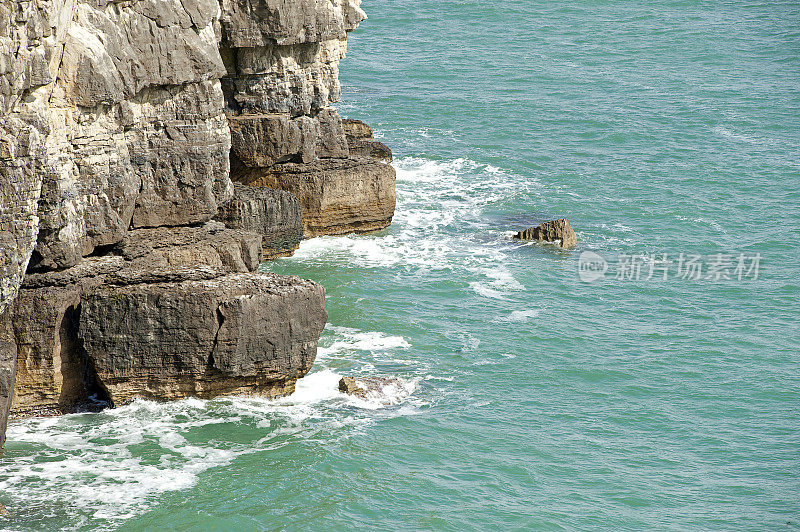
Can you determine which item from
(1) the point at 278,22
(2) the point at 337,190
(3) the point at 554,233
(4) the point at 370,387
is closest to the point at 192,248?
(4) the point at 370,387

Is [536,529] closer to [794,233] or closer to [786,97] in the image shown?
[794,233]

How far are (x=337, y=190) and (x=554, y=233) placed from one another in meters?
7.53

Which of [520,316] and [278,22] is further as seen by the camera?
[278,22]

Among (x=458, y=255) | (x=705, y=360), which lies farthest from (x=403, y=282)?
(x=705, y=360)

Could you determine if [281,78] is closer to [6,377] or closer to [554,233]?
[554,233]

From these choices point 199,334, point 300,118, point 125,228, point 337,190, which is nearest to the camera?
point 199,334

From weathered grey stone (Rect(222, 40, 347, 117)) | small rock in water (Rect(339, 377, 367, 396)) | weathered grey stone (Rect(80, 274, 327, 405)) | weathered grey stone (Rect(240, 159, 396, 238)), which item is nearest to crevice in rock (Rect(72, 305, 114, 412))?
weathered grey stone (Rect(80, 274, 327, 405))

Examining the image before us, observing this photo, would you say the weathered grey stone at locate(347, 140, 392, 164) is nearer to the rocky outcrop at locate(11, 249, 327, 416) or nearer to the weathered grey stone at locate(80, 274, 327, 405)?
the weathered grey stone at locate(80, 274, 327, 405)

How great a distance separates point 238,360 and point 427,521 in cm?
582

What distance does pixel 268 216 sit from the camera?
33875mm

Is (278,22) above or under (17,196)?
above

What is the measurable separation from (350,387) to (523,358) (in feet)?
18.1

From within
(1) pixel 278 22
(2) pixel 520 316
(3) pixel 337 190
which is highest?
(1) pixel 278 22

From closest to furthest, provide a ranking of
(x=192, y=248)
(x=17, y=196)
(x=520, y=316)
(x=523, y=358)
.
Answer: (x=17, y=196) < (x=192, y=248) < (x=523, y=358) < (x=520, y=316)
